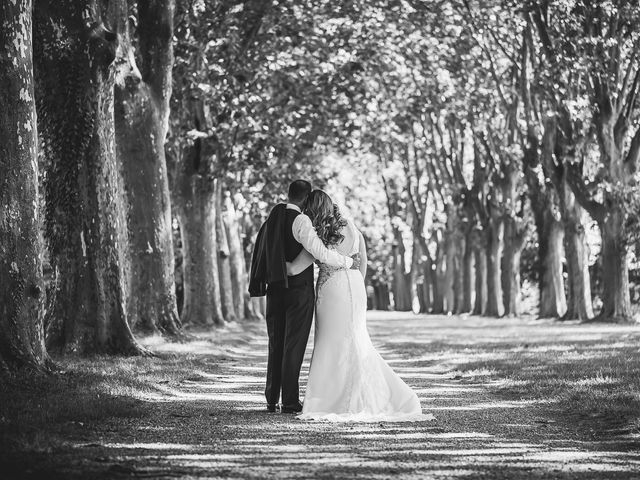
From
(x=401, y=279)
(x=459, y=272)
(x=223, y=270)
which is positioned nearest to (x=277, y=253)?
(x=223, y=270)

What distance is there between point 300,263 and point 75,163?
5249 millimetres

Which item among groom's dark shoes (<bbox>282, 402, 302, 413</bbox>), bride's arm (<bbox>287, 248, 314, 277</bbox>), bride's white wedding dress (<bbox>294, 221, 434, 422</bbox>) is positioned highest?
bride's arm (<bbox>287, 248, 314, 277</bbox>)

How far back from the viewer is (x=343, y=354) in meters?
10.3

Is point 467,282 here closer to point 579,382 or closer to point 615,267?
point 615,267

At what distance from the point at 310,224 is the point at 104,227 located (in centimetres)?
530

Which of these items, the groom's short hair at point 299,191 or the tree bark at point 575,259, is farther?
the tree bark at point 575,259

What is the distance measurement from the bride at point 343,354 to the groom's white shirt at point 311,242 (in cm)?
14

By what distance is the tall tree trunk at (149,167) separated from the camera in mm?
19000

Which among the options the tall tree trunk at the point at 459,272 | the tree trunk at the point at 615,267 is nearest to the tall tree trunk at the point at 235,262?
the tree trunk at the point at 615,267

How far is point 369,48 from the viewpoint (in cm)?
2961

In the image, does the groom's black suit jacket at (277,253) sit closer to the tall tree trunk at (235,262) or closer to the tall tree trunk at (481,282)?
the tall tree trunk at (235,262)

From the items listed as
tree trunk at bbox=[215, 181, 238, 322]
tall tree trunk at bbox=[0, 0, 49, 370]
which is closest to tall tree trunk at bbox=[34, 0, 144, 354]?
tall tree trunk at bbox=[0, 0, 49, 370]

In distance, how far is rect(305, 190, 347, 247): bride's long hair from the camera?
34.2 feet

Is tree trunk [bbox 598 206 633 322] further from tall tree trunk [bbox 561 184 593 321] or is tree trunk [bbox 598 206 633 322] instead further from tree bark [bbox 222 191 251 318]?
tree bark [bbox 222 191 251 318]
